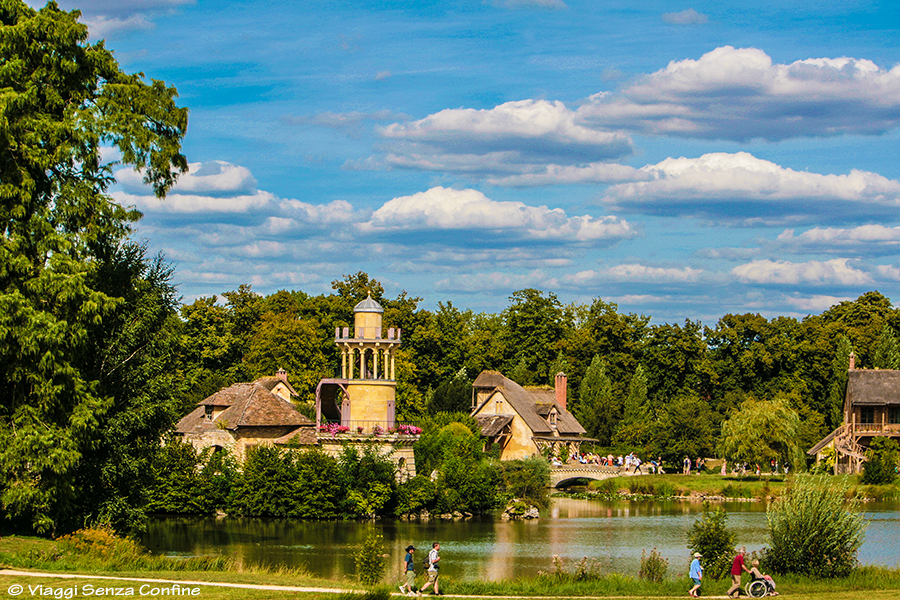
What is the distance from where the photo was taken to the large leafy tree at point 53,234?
937 inches

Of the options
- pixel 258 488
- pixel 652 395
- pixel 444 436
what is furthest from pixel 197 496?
pixel 652 395

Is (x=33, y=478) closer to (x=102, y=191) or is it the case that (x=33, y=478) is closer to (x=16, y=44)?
(x=102, y=191)

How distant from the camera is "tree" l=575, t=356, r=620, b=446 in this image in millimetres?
73000

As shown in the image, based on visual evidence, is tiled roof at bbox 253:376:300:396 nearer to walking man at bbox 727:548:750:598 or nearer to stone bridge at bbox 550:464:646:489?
stone bridge at bbox 550:464:646:489

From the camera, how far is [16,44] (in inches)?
979

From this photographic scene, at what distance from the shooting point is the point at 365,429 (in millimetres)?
45125

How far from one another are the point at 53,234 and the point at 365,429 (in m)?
22.4

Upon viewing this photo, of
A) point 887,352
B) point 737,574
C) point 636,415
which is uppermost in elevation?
point 887,352

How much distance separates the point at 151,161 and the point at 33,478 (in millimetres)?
8551

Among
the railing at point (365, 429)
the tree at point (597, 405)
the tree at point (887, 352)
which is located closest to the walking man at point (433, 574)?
the railing at point (365, 429)

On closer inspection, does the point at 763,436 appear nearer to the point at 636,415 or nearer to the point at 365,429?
the point at 636,415

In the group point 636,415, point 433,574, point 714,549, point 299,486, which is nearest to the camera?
point 433,574

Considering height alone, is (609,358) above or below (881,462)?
above

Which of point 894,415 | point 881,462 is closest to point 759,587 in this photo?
point 881,462
